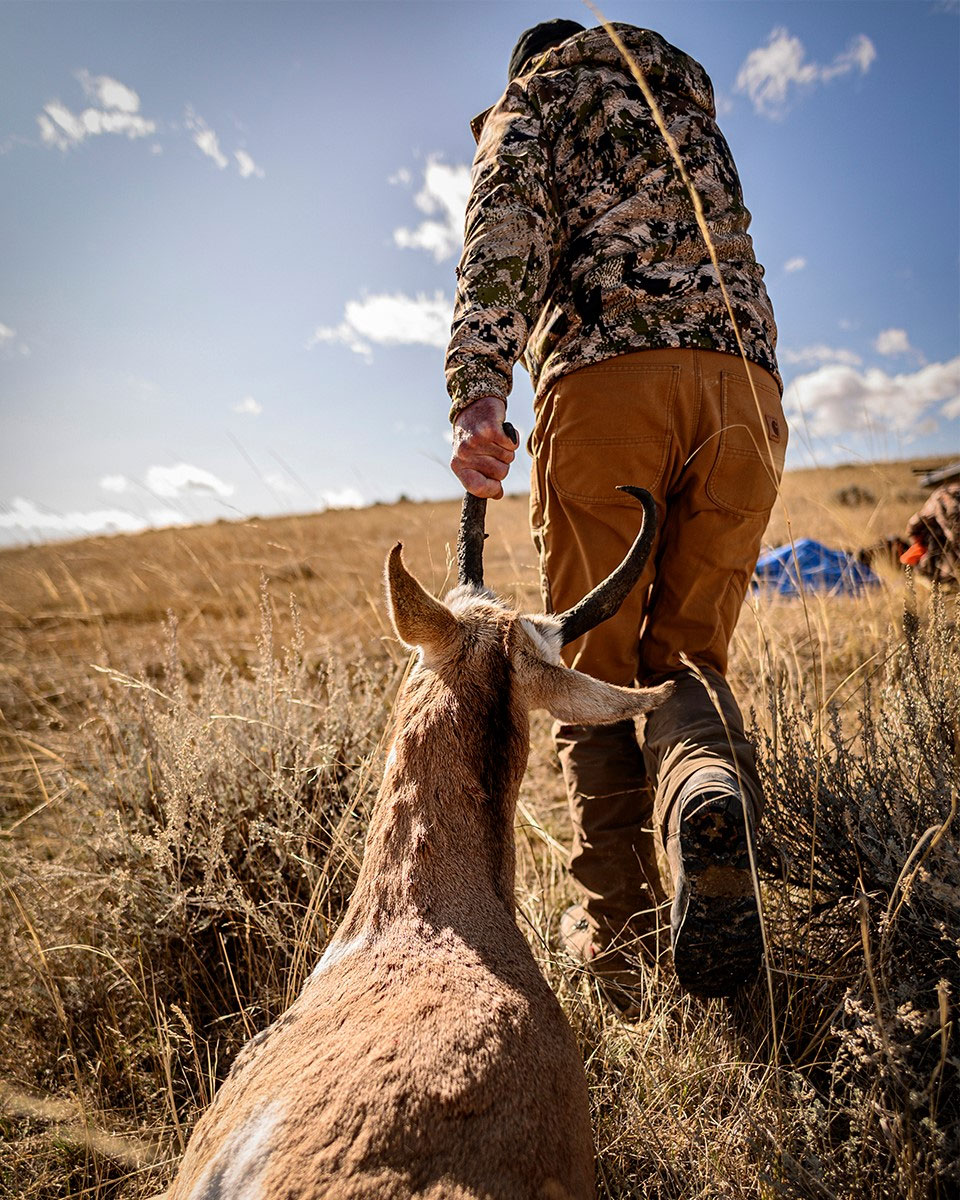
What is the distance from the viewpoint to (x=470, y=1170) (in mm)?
1147

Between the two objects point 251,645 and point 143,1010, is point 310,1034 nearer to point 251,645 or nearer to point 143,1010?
point 143,1010

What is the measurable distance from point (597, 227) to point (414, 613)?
1.61 metres

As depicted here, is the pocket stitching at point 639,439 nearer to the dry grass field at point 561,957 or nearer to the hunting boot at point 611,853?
the dry grass field at point 561,957

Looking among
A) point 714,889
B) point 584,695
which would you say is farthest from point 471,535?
point 714,889

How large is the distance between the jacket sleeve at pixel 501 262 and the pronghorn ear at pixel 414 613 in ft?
2.34

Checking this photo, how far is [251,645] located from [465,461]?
190 inches

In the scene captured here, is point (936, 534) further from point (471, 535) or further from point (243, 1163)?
point (243, 1163)

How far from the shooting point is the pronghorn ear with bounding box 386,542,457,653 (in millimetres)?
1679

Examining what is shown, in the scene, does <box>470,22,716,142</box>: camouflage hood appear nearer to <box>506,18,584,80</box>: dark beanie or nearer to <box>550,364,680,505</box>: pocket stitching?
<box>506,18,584,80</box>: dark beanie

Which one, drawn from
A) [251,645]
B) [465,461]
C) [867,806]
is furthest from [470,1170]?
[251,645]

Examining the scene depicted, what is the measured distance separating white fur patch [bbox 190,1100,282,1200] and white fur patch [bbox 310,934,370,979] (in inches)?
12.1

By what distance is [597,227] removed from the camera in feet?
7.59

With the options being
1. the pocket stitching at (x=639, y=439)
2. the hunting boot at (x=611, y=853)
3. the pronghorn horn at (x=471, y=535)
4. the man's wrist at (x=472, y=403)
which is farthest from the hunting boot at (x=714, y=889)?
the man's wrist at (x=472, y=403)

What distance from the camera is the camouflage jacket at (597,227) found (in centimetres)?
218
